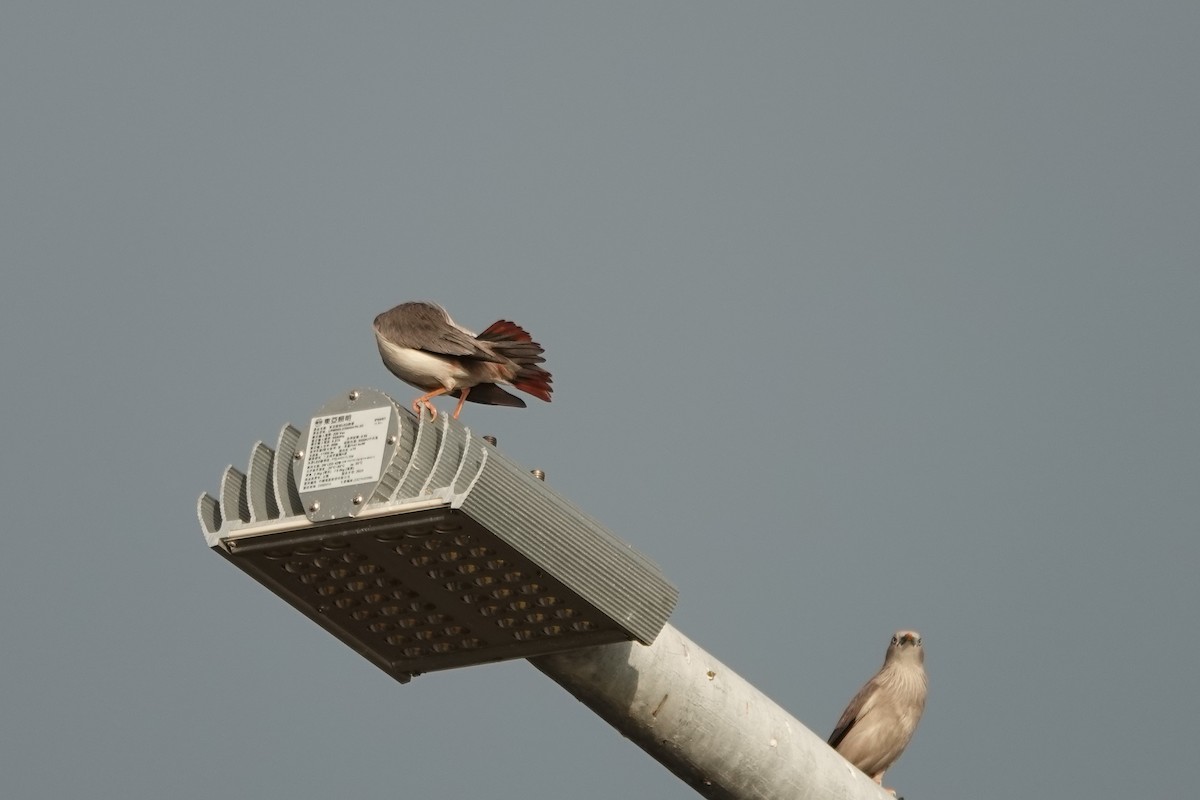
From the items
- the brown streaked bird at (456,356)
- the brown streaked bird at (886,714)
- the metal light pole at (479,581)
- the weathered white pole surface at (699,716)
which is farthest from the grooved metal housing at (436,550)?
the brown streaked bird at (886,714)

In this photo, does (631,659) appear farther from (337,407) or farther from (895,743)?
(895,743)

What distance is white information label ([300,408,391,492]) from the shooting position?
356 inches

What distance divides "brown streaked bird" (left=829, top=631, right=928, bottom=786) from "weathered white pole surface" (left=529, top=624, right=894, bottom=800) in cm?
475

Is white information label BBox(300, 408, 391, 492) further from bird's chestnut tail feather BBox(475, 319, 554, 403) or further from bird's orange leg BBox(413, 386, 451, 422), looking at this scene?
bird's chestnut tail feather BBox(475, 319, 554, 403)

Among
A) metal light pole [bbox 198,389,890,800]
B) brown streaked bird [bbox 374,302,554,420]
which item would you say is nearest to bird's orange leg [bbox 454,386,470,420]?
brown streaked bird [bbox 374,302,554,420]

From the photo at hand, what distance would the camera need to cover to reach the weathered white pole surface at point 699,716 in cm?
966

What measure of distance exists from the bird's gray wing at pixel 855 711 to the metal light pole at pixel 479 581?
4.56 metres

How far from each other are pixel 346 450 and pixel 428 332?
233cm

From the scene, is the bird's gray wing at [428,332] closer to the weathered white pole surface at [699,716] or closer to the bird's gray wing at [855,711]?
the weathered white pole surface at [699,716]

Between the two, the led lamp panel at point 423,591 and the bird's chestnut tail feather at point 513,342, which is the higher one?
the bird's chestnut tail feather at point 513,342

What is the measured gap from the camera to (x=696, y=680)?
966 centimetres

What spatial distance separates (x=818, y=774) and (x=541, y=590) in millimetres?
1582

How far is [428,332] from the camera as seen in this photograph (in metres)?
11.4

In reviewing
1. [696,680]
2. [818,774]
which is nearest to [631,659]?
[696,680]
